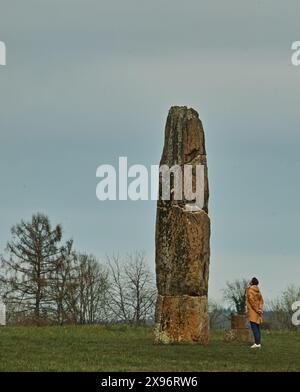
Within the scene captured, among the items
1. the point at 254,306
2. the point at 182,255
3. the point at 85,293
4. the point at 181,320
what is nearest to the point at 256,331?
the point at 254,306

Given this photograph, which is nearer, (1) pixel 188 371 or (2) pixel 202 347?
(1) pixel 188 371

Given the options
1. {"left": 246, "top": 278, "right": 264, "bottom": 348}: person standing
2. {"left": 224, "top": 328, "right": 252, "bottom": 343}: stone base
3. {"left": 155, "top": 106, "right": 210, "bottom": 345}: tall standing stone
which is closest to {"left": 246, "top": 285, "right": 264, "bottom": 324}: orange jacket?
{"left": 246, "top": 278, "right": 264, "bottom": 348}: person standing

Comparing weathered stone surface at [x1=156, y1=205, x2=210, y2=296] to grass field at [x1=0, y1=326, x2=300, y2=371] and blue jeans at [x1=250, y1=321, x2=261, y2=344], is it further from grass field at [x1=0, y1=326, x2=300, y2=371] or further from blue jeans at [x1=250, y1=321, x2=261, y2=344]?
grass field at [x1=0, y1=326, x2=300, y2=371]

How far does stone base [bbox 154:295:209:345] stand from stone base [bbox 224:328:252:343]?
7.34 ft

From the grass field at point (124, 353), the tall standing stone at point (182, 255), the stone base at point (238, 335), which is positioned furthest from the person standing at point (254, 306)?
the stone base at point (238, 335)

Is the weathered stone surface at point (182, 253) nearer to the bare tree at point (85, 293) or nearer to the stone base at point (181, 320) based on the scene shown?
the stone base at point (181, 320)

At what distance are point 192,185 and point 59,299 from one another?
20892 millimetres

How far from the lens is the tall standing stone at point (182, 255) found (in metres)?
30.2

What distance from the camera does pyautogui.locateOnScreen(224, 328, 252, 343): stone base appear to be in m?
32.6

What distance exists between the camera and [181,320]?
30188 mm

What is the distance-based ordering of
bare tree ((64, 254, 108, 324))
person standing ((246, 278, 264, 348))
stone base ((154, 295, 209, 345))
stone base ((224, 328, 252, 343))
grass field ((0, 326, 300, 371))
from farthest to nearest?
bare tree ((64, 254, 108, 324))
stone base ((224, 328, 252, 343))
person standing ((246, 278, 264, 348))
stone base ((154, 295, 209, 345))
grass field ((0, 326, 300, 371))
